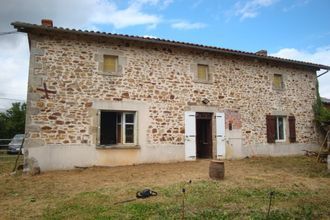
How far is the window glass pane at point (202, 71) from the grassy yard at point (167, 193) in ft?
12.4

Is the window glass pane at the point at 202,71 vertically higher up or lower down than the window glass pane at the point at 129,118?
higher up

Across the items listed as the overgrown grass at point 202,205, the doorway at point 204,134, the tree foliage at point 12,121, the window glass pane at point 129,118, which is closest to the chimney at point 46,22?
the window glass pane at point 129,118

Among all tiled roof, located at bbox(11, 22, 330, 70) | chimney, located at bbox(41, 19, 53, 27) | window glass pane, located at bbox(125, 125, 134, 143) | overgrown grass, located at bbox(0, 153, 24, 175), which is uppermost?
chimney, located at bbox(41, 19, 53, 27)

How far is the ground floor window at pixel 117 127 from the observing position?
32.8 ft

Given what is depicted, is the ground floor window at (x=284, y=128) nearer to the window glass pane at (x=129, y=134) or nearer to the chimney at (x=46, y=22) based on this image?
the window glass pane at (x=129, y=134)

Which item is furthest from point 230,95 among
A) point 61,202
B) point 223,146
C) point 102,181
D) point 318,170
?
point 61,202

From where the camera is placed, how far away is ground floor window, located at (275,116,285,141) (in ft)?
43.2

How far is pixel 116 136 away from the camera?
397 inches

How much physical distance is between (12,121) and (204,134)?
24414mm

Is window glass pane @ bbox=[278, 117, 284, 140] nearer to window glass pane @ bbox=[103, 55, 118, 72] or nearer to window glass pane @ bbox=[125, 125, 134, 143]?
window glass pane @ bbox=[125, 125, 134, 143]

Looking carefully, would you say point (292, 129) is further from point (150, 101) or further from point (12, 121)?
point (12, 121)

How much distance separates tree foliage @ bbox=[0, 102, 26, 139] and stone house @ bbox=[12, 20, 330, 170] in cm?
2192

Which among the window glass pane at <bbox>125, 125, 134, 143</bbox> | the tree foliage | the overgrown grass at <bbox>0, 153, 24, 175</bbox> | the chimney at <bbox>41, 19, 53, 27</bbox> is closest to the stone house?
the window glass pane at <bbox>125, 125, 134, 143</bbox>

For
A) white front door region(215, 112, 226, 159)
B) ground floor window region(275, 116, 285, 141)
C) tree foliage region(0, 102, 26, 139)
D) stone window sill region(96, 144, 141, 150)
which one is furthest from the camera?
tree foliage region(0, 102, 26, 139)
